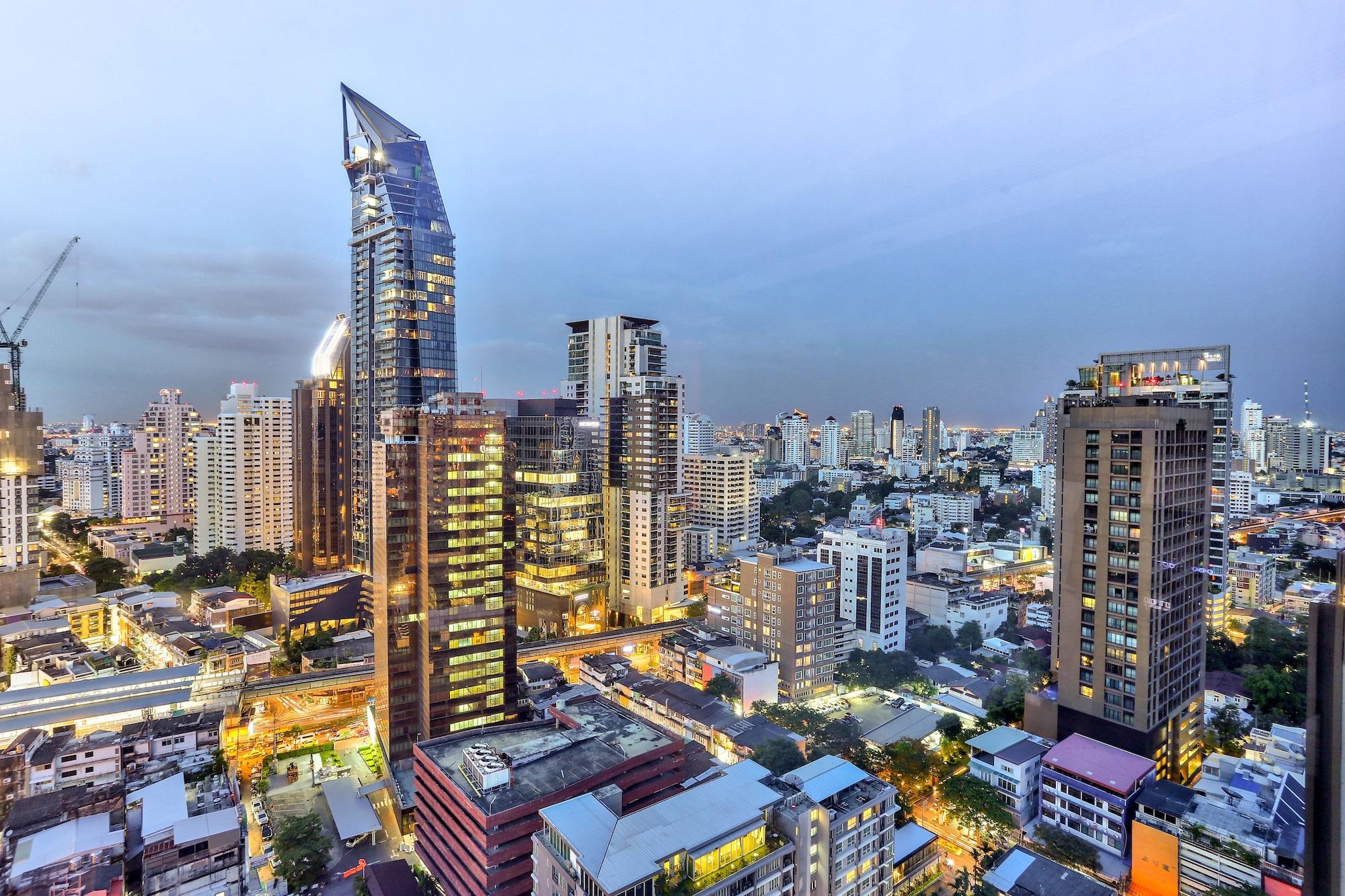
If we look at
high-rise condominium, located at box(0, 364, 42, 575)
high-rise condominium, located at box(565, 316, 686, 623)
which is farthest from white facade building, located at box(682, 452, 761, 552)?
high-rise condominium, located at box(0, 364, 42, 575)

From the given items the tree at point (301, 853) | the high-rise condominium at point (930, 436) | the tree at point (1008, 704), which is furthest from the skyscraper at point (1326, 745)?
the high-rise condominium at point (930, 436)

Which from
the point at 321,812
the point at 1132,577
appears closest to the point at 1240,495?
the point at 1132,577

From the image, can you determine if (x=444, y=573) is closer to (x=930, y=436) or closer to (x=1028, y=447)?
(x=1028, y=447)

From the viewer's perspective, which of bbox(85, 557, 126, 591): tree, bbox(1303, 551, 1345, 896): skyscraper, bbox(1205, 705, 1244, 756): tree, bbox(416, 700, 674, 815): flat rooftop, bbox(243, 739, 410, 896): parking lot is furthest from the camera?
bbox(85, 557, 126, 591): tree

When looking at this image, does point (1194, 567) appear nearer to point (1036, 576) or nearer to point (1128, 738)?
point (1128, 738)

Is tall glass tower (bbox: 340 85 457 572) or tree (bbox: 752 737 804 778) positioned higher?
tall glass tower (bbox: 340 85 457 572)

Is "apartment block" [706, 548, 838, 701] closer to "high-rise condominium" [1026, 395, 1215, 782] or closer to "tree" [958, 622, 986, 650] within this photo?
Answer: "high-rise condominium" [1026, 395, 1215, 782]
